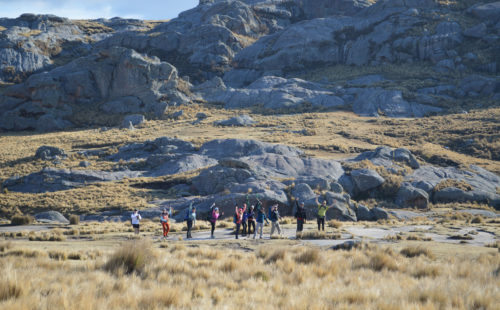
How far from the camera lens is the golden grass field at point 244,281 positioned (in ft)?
19.3

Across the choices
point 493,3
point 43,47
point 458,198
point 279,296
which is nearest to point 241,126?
point 458,198

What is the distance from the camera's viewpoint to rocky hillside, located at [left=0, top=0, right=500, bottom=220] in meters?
34.2

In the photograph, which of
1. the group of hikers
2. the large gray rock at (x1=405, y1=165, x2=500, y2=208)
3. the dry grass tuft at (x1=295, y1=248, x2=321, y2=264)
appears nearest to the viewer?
the dry grass tuft at (x1=295, y1=248, x2=321, y2=264)

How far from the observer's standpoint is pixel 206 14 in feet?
395

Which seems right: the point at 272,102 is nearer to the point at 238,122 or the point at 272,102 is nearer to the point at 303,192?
the point at 238,122

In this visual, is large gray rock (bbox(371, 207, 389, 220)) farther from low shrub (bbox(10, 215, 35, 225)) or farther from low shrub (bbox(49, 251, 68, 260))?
low shrub (bbox(10, 215, 35, 225))

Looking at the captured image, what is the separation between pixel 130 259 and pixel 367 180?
91.9ft

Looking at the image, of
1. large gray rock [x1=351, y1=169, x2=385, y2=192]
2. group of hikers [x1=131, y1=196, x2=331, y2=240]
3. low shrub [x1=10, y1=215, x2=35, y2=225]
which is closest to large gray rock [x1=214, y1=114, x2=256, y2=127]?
large gray rock [x1=351, y1=169, x2=385, y2=192]

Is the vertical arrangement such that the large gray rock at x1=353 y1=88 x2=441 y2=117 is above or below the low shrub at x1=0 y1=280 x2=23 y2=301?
above

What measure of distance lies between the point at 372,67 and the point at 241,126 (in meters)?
43.0

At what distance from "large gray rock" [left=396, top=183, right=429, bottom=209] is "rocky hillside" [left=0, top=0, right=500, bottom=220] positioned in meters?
0.13

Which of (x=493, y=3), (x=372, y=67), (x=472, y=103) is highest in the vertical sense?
(x=493, y=3)

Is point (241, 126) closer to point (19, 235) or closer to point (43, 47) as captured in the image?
point (19, 235)

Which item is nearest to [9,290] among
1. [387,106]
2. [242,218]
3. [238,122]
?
[242,218]
